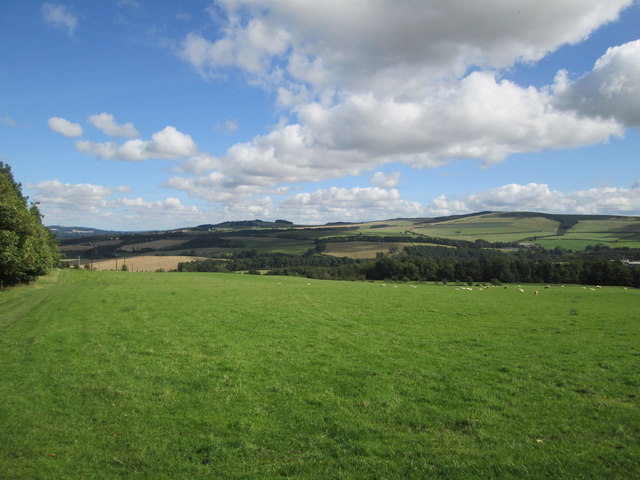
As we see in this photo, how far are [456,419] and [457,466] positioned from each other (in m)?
1.93

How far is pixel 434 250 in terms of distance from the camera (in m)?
141

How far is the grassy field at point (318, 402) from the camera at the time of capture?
23.0 ft

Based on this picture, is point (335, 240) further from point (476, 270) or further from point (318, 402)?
point (318, 402)

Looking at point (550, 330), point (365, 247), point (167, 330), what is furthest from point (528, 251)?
point (167, 330)

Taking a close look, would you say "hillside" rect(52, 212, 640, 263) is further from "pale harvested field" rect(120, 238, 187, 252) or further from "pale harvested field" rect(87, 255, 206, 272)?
"pale harvested field" rect(87, 255, 206, 272)

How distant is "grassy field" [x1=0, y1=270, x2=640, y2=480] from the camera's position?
23.0 feet

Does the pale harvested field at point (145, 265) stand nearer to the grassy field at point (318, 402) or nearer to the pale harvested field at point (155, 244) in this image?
the pale harvested field at point (155, 244)

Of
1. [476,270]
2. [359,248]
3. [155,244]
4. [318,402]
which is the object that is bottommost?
[476,270]

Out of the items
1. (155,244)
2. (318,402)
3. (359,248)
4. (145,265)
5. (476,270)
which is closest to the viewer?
(318,402)

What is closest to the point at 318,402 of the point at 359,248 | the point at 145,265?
the point at 145,265

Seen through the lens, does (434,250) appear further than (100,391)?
Yes

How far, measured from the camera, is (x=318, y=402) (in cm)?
967

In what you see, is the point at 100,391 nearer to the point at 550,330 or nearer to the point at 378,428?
the point at 378,428

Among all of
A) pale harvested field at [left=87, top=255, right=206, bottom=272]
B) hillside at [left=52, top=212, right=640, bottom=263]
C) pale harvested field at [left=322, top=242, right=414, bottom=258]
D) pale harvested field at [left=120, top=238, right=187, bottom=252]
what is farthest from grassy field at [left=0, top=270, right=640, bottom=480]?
pale harvested field at [left=120, top=238, right=187, bottom=252]
